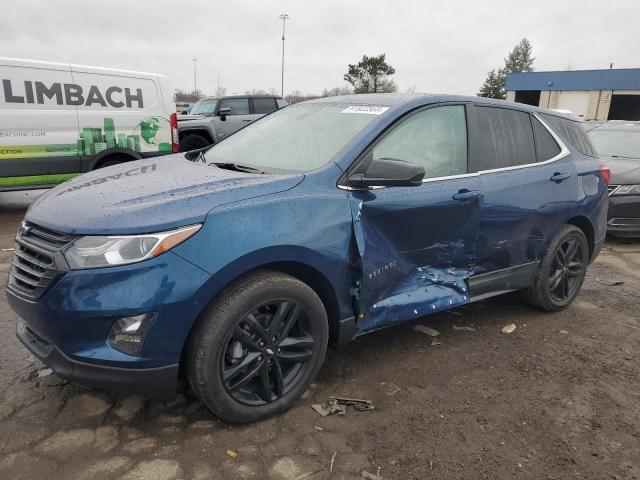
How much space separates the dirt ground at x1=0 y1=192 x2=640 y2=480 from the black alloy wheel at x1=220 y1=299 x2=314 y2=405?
178 millimetres

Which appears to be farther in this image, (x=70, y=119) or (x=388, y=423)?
(x=70, y=119)

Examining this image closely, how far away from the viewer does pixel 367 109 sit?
3256mm

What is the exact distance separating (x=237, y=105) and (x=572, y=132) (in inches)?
416

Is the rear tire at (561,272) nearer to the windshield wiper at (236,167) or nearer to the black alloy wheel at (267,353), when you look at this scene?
the black alloy wheel at (267,353)

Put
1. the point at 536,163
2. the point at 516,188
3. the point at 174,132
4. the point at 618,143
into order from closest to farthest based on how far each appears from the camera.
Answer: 1. the point at 516,188
2. the point at 536,163
3. the point at 618,143
4. the point at 174,132

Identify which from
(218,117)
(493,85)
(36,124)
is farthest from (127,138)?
(493,85)

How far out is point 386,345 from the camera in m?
3.61

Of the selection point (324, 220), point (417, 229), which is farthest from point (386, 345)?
point (324, 220)

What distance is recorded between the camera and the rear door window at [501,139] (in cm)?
357

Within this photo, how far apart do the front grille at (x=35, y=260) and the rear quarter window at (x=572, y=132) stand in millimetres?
3680

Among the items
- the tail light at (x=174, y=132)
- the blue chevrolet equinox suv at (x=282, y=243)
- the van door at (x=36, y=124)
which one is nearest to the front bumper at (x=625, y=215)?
the blue chevrolet equinox suv at (x=282, y=243)

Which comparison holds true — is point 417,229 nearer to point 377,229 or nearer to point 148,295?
point 377,229

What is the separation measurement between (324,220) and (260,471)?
4.02 ft

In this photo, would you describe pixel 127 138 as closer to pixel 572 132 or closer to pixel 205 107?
pixel 572 132
